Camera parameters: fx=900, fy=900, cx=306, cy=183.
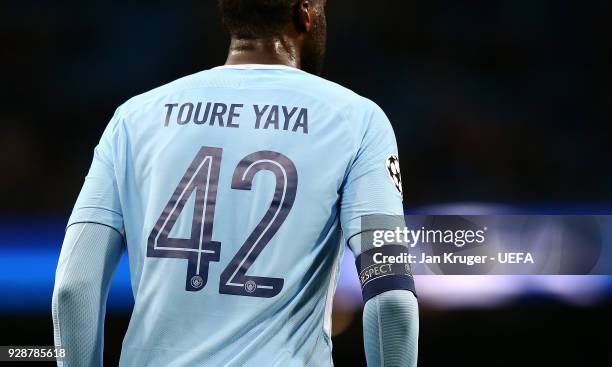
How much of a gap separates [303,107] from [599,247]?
7.37 ft

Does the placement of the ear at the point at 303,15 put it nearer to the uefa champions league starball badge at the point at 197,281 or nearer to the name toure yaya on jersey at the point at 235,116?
the name toure yaya on jersey at the point at 235,116

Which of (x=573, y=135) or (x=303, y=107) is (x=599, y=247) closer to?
(x=573, y=135)

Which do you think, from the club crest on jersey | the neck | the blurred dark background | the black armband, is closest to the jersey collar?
the neck

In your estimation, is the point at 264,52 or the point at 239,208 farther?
the point at 264,52

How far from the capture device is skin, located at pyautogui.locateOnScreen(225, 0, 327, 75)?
124 centimetres

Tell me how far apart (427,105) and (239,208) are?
2.19m

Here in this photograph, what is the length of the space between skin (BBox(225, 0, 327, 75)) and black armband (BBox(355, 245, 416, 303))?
309 mm

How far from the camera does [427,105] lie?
10.5 ft

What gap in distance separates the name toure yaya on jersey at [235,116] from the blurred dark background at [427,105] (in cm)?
201

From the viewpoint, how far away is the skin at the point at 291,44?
1238 mm

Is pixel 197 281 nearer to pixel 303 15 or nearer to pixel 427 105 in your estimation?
pixel 303 15

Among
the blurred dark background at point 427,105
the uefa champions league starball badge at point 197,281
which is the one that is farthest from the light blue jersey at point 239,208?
the blurred dark background at point 427,105

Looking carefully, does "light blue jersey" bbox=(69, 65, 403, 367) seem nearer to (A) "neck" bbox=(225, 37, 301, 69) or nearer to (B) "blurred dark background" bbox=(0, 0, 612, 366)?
(A) "neck" bbox=(225, 37, 301, 69)

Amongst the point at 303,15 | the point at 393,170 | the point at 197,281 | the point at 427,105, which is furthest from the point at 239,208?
the point at 427,105
